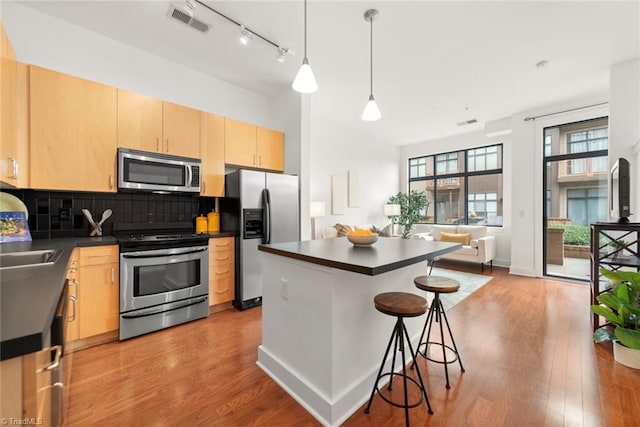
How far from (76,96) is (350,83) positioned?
309 cm

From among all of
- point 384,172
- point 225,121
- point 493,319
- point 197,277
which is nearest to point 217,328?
point 197,277

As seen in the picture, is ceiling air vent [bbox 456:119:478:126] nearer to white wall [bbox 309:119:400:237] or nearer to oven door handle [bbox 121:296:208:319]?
white wall [bbox 309:119:400:237]

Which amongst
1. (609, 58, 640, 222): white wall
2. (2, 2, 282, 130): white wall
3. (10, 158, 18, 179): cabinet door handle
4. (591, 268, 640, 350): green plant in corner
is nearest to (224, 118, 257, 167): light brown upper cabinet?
(2, 2, 282, 130): white wall

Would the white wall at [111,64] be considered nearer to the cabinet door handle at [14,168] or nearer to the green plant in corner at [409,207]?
the cabinet door handle at [14,168]

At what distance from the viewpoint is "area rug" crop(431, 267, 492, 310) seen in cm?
359

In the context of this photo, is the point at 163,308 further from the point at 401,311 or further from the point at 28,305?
the point at 401,311

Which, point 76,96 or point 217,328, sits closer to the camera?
point 76,96

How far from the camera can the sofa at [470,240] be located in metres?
5.19

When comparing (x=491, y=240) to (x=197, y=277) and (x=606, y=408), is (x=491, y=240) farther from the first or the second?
(x=197, y=277)

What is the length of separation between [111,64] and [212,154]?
1322 millimetres

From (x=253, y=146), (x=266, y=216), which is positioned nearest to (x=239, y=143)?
(x=253, y=146)

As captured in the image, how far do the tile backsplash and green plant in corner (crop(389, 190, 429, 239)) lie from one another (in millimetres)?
4892

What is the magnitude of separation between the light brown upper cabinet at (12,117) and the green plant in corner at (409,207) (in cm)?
631

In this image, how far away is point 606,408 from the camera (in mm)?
1647
